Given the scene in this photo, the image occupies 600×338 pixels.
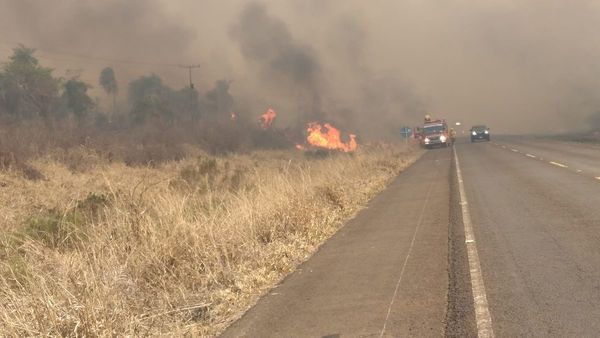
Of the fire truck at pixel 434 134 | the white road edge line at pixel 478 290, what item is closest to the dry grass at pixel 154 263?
the white road edge line at pixel 478 290

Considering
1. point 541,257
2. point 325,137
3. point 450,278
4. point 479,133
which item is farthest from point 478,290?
point 325,137

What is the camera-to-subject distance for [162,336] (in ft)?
16.8

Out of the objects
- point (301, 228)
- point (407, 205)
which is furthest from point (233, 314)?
point (407, 205)

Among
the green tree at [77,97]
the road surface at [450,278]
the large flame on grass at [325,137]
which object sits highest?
the green tree at [77,97]

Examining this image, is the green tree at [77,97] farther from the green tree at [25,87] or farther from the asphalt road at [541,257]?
the asphalt road at [541,257]

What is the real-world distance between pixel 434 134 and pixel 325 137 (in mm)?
26340

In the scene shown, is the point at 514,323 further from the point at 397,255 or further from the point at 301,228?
the point at 301,228

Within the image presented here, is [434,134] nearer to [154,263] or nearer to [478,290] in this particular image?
[154,263]

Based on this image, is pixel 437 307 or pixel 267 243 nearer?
pixel 437 307

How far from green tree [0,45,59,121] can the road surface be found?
245ft

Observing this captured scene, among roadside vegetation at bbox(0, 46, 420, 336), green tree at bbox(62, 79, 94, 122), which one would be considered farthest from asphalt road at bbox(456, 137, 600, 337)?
green tree at bbox(62, 79, 94, 122)

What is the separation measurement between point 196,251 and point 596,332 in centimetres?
515

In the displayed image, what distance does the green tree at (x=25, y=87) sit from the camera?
250 feet

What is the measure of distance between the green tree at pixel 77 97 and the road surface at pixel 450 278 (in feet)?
286
